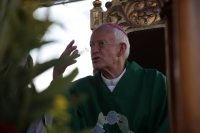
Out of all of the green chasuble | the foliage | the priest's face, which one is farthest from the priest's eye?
the foliage

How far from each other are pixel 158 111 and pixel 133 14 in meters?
0.75

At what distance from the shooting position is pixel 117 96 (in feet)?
5.74

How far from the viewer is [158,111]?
1.60m

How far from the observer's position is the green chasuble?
62.4 inches

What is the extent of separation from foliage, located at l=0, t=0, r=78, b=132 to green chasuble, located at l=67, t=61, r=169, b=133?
47.0 inches

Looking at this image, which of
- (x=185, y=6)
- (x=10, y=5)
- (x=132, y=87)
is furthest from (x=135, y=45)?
(x=10, y=5)

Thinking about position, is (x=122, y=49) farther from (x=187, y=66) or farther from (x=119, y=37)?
(x=187, y=66)

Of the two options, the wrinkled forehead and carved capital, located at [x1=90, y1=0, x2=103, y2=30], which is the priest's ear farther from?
carved capital, located at [x1=90, y1=0, x2=103, y2=30]

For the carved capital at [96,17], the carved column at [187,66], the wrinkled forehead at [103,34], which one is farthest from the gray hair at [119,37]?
the carved column at [187,66]

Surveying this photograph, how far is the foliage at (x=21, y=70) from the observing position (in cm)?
27

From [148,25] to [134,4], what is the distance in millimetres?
157

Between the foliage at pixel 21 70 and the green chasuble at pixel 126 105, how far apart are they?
1.19 m

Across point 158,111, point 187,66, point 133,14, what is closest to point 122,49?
point 133,14

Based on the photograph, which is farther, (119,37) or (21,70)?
(119,37)
